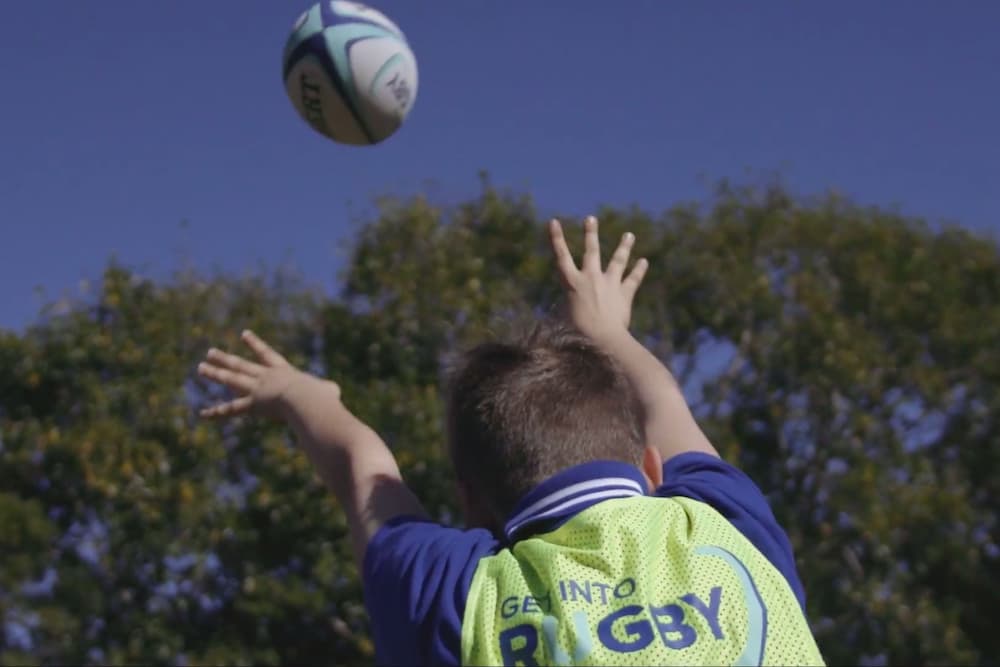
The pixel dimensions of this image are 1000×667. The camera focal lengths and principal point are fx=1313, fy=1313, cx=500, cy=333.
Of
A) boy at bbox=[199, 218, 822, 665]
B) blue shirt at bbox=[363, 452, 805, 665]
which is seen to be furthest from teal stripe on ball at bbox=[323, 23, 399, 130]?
blue shirt at bbox=[363, 452, 805, 665]

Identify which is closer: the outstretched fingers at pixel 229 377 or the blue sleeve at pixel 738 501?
the blue sleeve at pixel 738 501

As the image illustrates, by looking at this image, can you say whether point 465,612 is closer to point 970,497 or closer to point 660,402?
point 660,402

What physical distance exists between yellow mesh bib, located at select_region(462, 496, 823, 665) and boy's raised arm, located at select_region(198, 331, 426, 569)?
303 millimetres

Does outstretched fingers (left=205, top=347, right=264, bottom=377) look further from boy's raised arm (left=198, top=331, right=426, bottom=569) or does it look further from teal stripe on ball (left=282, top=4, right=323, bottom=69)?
teal stripe on ball (left=282, top=4, right=323, bottom=69)

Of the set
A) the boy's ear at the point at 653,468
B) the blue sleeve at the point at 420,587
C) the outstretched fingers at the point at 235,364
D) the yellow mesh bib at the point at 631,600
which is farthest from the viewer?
the outstretched fingers at the point at 235,364

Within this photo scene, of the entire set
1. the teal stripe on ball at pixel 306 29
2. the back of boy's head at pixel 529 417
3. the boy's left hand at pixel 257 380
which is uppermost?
the teal stripe on ball at pixel 306 29

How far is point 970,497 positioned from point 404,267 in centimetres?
689

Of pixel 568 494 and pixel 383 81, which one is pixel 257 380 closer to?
pixel 568 494

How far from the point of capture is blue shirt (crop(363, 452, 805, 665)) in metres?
1.85

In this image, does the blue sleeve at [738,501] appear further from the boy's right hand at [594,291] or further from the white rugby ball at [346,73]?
the white rugby ball at [346,73]

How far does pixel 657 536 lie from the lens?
183cm

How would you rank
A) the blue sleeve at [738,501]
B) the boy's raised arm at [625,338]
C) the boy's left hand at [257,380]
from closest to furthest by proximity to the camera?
the blue sleeve at [738,501]
the boy's raised arm at [625,338]
the boy's left hand at [257,380]

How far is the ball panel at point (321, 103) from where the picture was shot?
17.8 ft

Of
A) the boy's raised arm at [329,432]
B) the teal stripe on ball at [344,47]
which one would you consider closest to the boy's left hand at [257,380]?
the boy's raised arm at [329,432]
